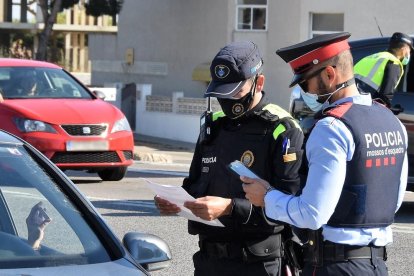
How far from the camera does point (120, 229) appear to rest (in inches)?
→ 384

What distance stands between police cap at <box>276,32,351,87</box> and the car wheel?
9.46 m

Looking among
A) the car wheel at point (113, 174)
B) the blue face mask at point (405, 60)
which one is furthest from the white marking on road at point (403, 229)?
the car wheel at point (113, 174)

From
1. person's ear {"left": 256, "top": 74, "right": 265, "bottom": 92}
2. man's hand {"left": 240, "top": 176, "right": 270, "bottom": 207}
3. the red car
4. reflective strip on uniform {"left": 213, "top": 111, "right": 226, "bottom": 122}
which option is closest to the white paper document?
man's hand {"left": 240, "top": 176, "right": 270, "bottom": 207}

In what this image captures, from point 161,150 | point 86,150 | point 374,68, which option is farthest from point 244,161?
point 161,150

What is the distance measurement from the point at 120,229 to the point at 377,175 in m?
6.08

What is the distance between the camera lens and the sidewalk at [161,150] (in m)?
17.6

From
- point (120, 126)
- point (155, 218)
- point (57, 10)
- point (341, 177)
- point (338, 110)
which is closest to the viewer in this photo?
point (341, 177)

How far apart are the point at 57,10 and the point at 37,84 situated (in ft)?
46.8

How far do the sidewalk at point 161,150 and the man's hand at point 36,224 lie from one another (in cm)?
1299

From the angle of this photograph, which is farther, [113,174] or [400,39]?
[113,174]

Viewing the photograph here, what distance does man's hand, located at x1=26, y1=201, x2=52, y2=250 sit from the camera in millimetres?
4262

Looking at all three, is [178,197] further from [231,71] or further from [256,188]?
[231,71]

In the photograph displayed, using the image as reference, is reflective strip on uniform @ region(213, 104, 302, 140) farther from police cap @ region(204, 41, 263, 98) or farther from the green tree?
the green tree

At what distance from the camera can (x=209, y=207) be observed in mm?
4242
